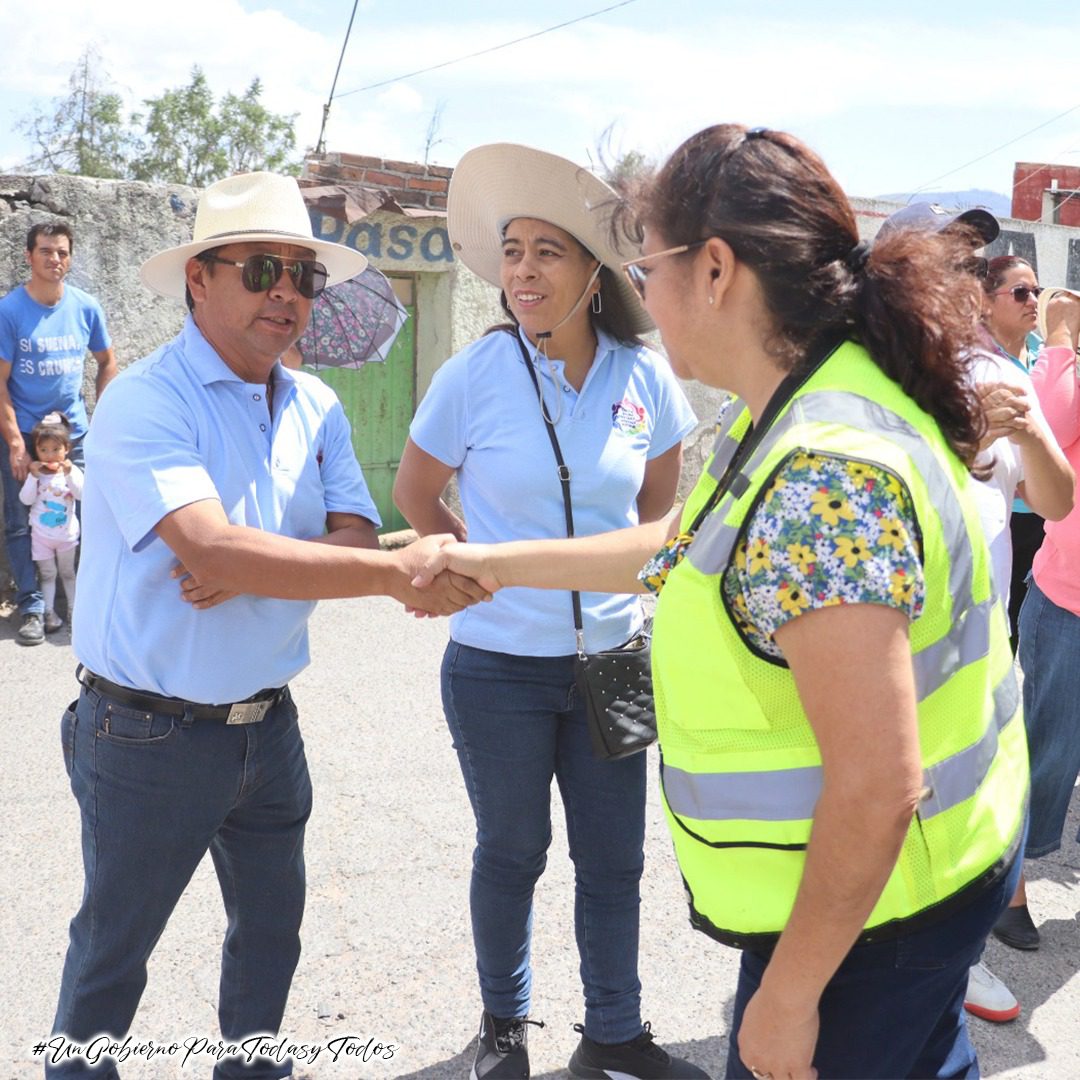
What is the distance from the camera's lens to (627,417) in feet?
9.43

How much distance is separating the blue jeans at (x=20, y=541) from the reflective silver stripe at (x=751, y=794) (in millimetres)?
5787

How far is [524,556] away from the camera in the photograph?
250 cm

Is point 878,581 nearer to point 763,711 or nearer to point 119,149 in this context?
point 763,711

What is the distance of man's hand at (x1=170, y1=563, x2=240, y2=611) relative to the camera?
2.28m

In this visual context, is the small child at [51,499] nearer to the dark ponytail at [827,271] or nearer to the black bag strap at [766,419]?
the black bag strap at [766,419]

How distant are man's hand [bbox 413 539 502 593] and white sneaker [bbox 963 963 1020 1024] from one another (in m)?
1.87

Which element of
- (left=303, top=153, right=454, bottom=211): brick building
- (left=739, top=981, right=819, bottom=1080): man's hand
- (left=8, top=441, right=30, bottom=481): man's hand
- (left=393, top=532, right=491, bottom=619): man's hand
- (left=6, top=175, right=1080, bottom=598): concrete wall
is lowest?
(left=739, top=981, right=819, bottom=1080): man's hand

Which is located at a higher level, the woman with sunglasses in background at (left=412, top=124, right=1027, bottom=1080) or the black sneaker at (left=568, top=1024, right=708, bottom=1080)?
the woman with sunglasses in background at (left=412, top=124, right=1027, bottom=1080)

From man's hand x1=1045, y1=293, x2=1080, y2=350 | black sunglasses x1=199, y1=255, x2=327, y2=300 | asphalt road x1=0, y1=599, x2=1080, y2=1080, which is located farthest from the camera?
man's hand x1=1045, y1=293, x2=1080, y2=350

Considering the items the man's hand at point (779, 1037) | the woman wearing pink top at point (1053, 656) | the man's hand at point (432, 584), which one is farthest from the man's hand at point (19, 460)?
the man's hand at point (779, 1037)

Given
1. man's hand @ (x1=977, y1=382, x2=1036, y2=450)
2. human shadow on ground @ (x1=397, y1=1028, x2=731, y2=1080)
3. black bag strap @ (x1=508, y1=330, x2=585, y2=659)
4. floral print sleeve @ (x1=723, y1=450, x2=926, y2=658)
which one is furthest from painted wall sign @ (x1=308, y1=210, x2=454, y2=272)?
floral print sleeve @ (x1=723, y1=450, x2=926, y2=658)

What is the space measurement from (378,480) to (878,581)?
7.73 m

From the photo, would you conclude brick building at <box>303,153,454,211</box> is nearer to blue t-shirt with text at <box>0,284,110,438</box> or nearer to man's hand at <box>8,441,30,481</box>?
blue t-shirt with text at <box>0,284,110,438</box>

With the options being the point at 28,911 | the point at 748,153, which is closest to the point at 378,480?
the point at 28,911
